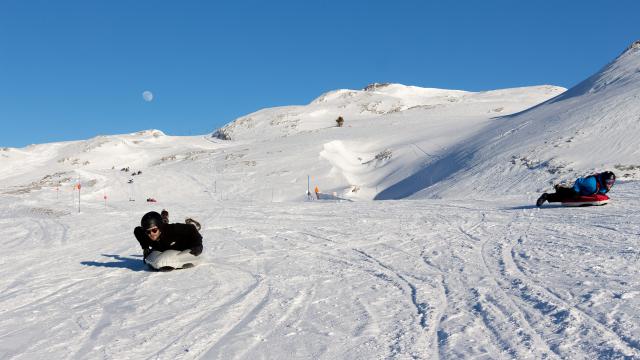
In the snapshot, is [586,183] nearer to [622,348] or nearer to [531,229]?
[531,229]

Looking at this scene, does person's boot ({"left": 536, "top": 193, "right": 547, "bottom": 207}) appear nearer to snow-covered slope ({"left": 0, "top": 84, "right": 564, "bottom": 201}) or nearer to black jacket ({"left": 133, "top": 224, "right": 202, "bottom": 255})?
black jacket ({"left": 133, "top": 224, "right": 202, "bottom": 255})

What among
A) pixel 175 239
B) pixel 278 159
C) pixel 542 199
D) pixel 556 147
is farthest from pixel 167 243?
pixel 278 159

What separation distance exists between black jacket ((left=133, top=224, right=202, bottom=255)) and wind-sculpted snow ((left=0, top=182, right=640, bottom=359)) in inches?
18.4

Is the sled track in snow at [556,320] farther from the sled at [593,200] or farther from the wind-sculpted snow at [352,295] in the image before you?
the sled at [593,200]

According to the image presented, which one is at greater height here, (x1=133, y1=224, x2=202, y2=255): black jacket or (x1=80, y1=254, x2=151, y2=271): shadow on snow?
(x1=133, y1=224, x2=202, y2=255): black jacket

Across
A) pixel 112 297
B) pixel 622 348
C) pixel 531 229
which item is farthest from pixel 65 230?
pixel 622 348

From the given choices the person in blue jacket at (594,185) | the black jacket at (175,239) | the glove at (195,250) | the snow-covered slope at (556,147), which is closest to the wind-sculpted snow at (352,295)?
the glove at (195,250)

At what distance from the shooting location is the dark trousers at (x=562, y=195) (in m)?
14.6

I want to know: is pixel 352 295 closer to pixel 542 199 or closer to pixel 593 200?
pixel 593 200

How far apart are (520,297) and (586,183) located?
9.61m

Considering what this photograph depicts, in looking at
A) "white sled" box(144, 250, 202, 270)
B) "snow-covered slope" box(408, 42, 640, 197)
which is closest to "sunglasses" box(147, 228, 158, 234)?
"white sled" box(144, 250, 202, 270)

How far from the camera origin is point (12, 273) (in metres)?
9.34

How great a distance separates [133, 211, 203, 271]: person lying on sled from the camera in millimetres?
8656

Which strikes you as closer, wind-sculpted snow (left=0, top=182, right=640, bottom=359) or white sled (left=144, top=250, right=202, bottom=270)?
wind-sculpted snow (left=0, top=182, right=640, bottom=359)
